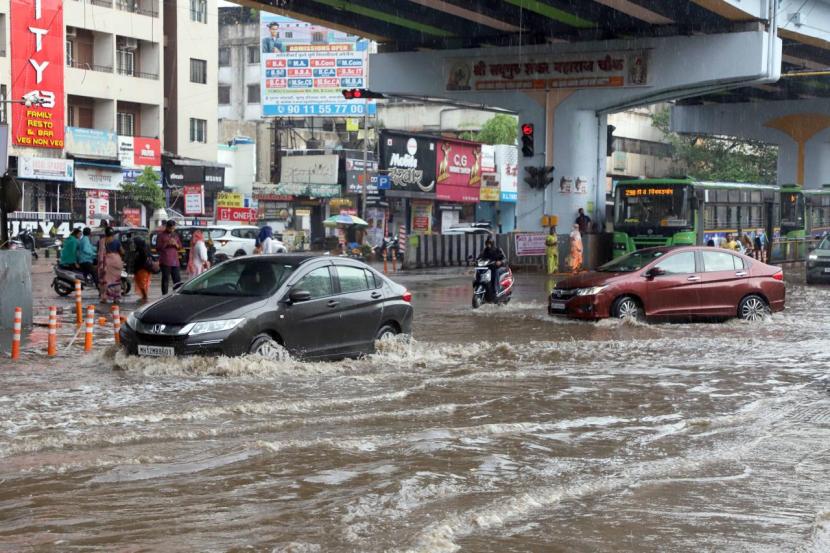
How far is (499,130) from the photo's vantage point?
65.9 metres

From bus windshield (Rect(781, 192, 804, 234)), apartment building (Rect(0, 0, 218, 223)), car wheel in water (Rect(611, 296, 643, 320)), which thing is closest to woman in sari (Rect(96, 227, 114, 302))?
car wheel in water (Rect(611, 296, 643, 320))

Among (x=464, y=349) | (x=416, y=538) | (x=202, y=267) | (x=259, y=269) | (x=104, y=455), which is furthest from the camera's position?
(x=202, y=267)

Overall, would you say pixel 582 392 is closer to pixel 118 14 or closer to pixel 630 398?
pixel 630 398

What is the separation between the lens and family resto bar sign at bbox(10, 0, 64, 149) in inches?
1651

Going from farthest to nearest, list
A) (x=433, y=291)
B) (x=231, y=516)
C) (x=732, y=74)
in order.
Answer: (x=732, y=74) → (x=433, y=291) → (x=231, y=516)

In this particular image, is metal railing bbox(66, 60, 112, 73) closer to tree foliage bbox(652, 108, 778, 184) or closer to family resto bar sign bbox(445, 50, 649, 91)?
family resto bar sign bbox(445, 50, 649, 91)

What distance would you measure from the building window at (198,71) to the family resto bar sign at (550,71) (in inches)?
825

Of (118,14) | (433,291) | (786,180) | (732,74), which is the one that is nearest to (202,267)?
(433,291)

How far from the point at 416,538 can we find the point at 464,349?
8544 mm

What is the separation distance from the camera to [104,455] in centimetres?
787

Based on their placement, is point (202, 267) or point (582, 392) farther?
point (202, 267)

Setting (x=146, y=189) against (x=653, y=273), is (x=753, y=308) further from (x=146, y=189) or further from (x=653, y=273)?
(x=146, y=189)

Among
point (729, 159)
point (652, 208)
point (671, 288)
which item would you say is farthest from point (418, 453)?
point (729, 159)

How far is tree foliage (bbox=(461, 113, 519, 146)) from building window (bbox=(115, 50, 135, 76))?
78.3ft
